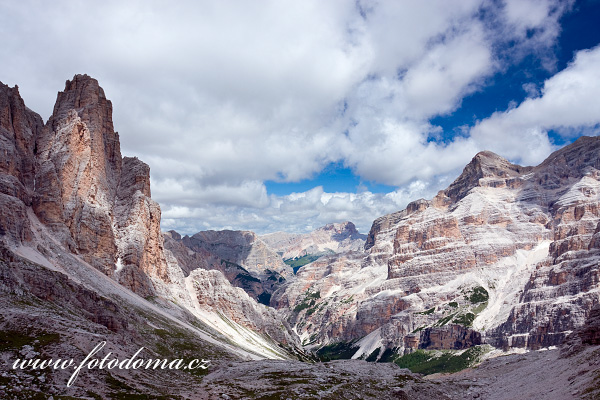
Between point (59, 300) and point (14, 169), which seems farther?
point (14, 169)

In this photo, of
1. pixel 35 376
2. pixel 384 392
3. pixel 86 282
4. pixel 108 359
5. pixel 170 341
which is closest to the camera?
pixel 35 376

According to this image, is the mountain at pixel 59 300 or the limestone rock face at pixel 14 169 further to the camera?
the limestone rock face at pixel 14 169

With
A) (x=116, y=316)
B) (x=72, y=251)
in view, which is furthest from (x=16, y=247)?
(x=116, y=316)

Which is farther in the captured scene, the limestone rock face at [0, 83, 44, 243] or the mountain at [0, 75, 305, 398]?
the limestone rock face at [0, 83, 44, 243]

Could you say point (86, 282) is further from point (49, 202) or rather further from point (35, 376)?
point (35, 376)

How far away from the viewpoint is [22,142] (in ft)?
641

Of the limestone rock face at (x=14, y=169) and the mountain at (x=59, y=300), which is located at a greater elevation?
the limestone rock face at (x=14, y=169)

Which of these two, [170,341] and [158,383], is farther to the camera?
[170,341]

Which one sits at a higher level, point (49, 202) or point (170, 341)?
point (49, 202)

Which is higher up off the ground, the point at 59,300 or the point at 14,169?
the point at 14,169

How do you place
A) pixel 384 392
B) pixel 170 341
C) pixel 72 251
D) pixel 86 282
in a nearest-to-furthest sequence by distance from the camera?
pixel 384 392, pixel 170 341, pixel 86 282, pixel 72 251

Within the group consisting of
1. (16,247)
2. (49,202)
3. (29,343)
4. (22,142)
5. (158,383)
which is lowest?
(158,383)

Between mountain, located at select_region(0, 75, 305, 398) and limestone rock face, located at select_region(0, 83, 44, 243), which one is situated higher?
limestone rock face, located at select_region(0, 83, 44, 243)

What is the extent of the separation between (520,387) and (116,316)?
360 ft
